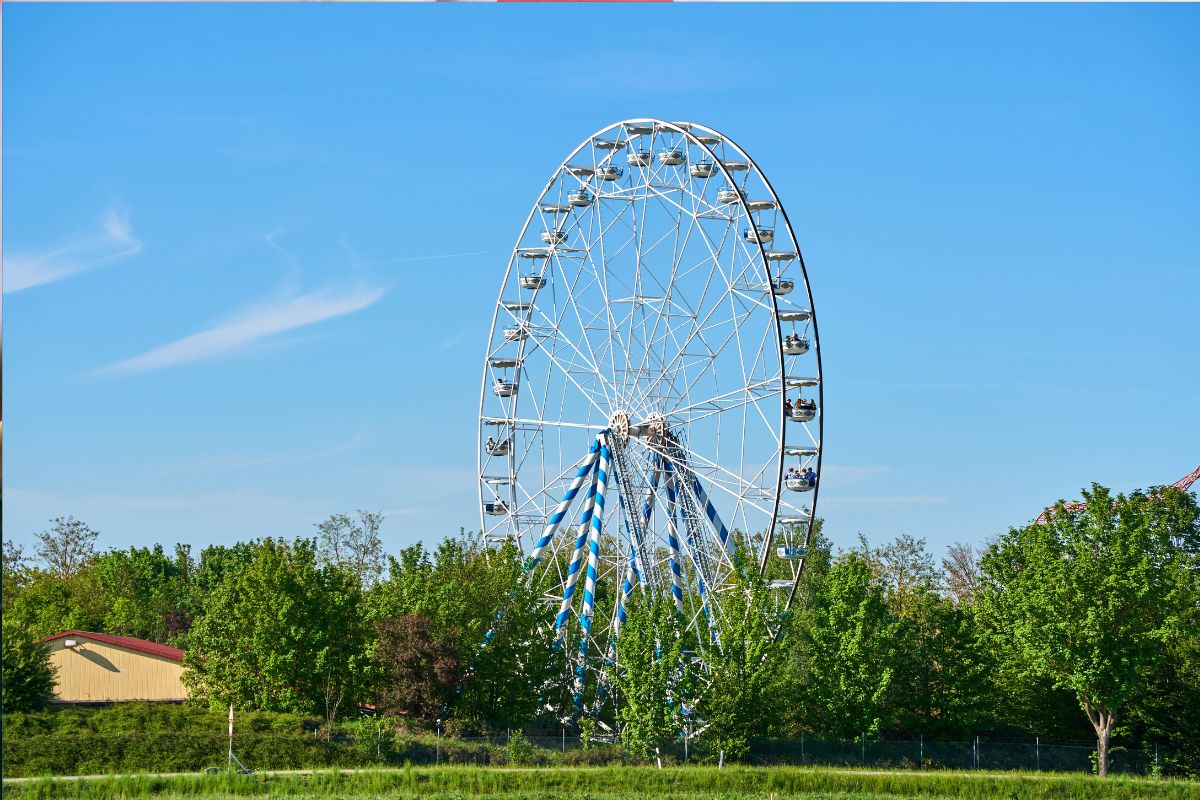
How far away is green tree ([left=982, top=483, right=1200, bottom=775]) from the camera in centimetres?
4347

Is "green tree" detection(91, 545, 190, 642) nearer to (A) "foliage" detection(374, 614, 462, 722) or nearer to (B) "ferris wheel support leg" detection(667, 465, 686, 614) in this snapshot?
(A) "foliage" detection(374, 614, 462, 722)

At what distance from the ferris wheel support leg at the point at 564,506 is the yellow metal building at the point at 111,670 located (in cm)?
1360

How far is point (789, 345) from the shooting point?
137 feet

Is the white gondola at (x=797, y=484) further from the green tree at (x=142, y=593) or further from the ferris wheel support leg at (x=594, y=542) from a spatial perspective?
the green tree at (x=142, y=593)

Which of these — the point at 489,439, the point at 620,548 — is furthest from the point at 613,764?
the point at 489,439

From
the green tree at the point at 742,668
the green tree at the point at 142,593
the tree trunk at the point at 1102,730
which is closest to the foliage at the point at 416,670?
the green tree at the point at 742,668

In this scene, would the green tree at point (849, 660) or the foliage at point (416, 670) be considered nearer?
the foliage at point (416, 670)

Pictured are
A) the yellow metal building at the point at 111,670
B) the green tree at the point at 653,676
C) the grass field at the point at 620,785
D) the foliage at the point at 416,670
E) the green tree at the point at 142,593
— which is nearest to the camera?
the grass field at the point at 620,785

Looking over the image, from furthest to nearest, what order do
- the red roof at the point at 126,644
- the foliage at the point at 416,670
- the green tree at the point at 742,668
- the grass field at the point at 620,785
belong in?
the red roof at the point at 126,644 < the foliage at the point at 416,670 < the green tree at the point at 742,668 < the grass field at the point at 620,785

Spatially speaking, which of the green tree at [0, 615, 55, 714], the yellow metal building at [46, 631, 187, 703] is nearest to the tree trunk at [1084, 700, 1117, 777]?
the green tree at [0, 615, 55, 714]

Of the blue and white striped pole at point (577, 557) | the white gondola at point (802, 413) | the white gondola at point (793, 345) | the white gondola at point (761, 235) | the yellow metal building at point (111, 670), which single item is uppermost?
the white gondola at point (761, 235)

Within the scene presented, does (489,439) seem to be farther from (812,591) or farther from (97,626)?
(97,626)

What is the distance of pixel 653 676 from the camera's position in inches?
1585

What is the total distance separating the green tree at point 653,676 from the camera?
130ft
